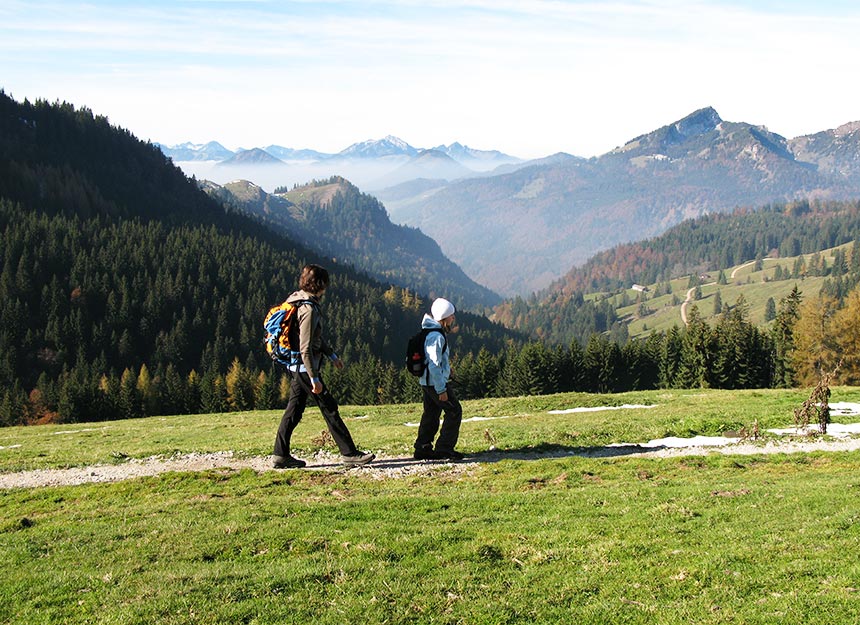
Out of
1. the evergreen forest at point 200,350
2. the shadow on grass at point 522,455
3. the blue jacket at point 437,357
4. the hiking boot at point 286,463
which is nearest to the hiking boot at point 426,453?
the shadow on grass at point 522,455

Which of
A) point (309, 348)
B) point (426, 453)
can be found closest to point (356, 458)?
point (426, 453)

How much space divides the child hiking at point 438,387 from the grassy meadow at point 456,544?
861 mm

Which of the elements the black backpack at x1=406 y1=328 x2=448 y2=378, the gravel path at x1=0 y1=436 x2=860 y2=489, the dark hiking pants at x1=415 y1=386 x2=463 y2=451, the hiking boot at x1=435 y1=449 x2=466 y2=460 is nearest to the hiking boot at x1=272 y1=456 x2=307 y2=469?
the gravel path at x1=0 y1=436 x2=860 y2=489

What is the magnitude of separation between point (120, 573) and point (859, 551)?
11.1 metres

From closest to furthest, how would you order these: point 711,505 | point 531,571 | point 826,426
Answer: point 531,571 → point 711,505 → point 826,426

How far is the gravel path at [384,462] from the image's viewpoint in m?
17.3

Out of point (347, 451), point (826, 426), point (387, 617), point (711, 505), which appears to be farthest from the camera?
point (826, 426)

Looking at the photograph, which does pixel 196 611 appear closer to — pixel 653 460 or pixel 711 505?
pixel 711 505

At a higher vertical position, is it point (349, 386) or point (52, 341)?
point (52, 341)

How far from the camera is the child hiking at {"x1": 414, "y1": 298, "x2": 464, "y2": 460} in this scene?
15891 millimetres

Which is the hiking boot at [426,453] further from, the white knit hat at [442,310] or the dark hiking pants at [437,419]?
the white knit hat at [442,310]

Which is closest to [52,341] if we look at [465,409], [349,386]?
[349,386]

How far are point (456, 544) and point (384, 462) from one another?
7.79 meters

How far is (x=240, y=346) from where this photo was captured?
176250 mm
